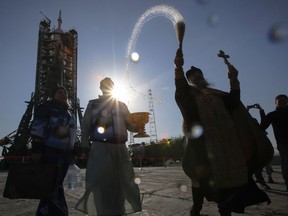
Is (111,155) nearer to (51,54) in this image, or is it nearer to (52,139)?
(52,139)

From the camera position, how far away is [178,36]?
8.61ft

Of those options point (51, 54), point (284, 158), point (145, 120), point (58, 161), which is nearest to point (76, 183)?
point (58, 161)

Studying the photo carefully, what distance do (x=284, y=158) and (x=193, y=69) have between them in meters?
3.52

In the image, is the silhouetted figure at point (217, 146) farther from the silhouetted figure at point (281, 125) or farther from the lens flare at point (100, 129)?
the silhouetted figure at point (281, 125)

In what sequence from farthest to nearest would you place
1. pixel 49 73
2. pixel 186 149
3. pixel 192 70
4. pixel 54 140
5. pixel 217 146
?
pixel 49 73 → pixel 54 140 → pixel 192 70 → pixel 186 149 → pixel 217 146

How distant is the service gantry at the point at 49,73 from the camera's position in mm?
36469

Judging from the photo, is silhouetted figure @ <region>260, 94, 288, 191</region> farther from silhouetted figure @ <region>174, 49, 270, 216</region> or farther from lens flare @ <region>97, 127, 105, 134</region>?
lens flare @ <region>97, 127, 105, 134</region>

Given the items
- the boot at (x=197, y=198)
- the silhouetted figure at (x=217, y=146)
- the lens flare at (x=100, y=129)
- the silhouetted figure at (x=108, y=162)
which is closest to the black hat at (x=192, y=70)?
the silhouetted figure at (x=217, y=146)

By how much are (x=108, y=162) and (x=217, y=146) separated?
1.29 meters

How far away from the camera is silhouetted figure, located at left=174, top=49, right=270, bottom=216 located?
2.36 m

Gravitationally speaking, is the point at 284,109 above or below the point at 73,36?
below

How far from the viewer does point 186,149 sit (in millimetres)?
2807

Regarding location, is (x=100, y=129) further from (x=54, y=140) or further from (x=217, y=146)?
(x=217, y=146)

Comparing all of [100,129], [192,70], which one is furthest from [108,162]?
[192,70]
